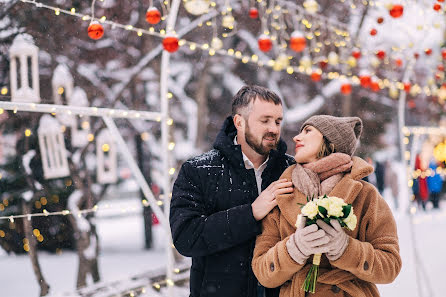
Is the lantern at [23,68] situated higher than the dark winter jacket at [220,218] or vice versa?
the lantern at [23,68]

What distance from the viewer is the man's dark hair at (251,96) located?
2.21 meters

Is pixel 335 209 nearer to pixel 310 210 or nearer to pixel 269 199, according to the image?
pixel 310 210

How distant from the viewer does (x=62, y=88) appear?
3736mm

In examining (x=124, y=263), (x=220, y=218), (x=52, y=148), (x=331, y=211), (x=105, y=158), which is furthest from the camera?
(x=124, y=263)

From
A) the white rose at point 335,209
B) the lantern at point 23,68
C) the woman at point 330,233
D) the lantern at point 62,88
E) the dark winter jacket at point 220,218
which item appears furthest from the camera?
the lantern at point 62,88

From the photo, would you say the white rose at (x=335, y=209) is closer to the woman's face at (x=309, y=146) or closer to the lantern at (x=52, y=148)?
the woman's face at (x=309, y=146)

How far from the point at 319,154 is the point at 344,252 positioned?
44cm

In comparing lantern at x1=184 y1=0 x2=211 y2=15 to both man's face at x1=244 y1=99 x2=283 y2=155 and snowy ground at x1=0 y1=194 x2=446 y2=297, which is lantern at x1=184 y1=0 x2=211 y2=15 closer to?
snowy ground at x1=0 y1=194 x2=446 y2=297

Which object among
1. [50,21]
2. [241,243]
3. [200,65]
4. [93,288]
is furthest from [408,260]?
[50,21]

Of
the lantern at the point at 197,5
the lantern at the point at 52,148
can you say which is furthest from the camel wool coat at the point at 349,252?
the lantern at the point at 197,5

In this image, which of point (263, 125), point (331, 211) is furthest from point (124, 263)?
point (331, 211)

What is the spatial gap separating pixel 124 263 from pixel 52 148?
133cm

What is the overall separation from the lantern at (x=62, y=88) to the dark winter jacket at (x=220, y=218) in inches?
74.2

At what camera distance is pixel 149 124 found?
4.70 meters
